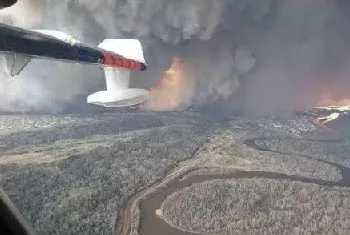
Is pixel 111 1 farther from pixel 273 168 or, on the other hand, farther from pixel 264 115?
pixel 273 168

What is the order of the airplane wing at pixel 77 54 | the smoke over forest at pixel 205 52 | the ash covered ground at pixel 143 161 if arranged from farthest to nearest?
1. the smoke over forest at pixel 205 52
2. the ash covered ground at pixel 143 161
3. the airplane wing at pixel 77 54

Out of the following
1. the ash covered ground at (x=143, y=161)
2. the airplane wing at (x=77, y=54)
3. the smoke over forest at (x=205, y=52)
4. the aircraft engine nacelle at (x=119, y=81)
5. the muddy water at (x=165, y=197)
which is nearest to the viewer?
the airplane wing at (x=77, y=54)

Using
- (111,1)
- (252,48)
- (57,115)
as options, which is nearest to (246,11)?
(252,48)

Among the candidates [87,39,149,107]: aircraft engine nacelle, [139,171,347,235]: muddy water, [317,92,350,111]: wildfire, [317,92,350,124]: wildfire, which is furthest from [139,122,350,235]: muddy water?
[317,92,350,111]: wildfire

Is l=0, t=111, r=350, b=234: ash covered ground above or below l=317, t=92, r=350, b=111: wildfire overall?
below

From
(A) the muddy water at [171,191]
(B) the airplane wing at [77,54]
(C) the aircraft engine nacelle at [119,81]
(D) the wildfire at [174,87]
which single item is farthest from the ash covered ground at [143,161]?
(D) the wildfire at [174,87]

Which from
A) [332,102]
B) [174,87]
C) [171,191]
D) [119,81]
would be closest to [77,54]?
[119,81]

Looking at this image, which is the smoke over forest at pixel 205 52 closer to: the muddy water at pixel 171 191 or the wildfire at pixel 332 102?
the wildfire at pixel 332 102

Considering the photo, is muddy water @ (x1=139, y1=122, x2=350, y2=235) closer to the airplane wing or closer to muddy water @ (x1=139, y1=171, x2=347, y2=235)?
muddy water @ (x1=139, y1=171, x2=347, y2=235)
